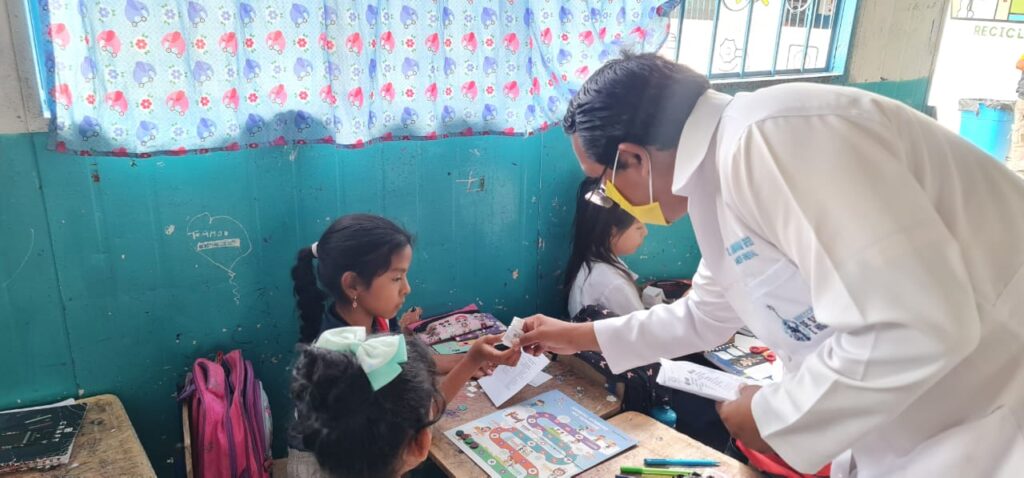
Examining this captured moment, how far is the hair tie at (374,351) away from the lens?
1229 millimetres

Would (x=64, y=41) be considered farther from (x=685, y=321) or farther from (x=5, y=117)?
(x=685, y=321)

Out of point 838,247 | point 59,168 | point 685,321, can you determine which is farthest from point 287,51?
point 838,247

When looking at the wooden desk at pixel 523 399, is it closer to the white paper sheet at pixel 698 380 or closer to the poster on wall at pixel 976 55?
the white paper sheet at pixel 698 380

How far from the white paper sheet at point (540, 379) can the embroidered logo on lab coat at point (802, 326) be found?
A: 3.13ft

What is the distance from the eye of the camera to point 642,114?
121 cm

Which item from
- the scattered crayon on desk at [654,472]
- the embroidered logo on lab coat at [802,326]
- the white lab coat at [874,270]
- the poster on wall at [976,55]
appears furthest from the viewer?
the poster on wall at [976,55]

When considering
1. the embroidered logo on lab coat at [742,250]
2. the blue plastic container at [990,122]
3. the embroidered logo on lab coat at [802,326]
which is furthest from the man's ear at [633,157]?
the blue plastic container at [990,122]

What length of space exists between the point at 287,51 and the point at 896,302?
166 cm

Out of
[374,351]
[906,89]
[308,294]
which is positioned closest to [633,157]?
[374,351]

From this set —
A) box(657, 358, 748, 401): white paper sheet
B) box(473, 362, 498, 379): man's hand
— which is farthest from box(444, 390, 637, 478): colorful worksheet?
box(657, 358, 748, 401): white paper sheet

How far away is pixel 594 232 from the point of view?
272 cm

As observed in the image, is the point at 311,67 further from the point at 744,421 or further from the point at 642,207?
the point at 744,421

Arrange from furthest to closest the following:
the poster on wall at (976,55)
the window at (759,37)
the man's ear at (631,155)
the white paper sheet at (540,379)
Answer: the poster on wall at (976,55) < the window at (759,37) < the white paper sheet at (540,379) < the man's ear at (631,155)

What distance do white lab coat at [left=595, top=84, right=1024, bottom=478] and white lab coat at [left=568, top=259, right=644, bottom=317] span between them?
1.34 metres
